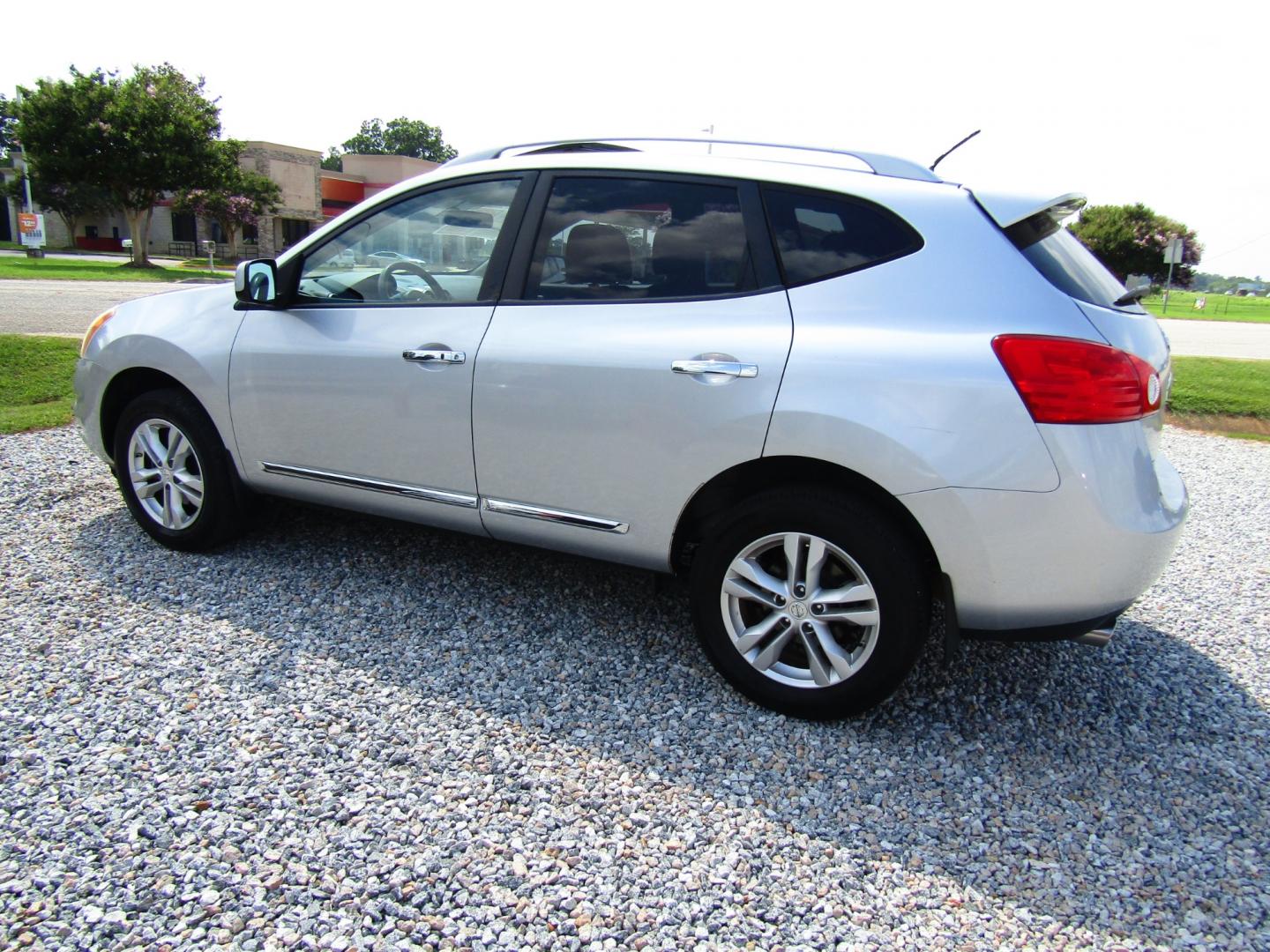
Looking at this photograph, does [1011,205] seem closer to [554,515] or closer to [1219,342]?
[554,515]

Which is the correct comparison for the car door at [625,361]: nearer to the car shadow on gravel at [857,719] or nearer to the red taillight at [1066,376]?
the car shadow on gravel at [857,719]

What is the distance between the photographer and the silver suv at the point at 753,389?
259cm

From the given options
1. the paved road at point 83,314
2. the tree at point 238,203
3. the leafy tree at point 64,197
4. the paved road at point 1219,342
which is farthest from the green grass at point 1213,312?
the leafy tree at point 64,197

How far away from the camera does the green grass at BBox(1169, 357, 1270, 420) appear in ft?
33.9

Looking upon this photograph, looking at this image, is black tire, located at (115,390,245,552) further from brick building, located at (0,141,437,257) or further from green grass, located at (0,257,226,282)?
brick building, located at (0,141,437,257)

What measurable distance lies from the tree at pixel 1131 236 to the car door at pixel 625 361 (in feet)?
224

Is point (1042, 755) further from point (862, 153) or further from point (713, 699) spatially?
point (862, 153)

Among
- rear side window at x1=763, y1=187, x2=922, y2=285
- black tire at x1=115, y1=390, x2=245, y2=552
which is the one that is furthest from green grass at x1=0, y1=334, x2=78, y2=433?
rear side window at x1=763, y1=187, x2=922, y2=285

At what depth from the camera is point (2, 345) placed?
32.0ft

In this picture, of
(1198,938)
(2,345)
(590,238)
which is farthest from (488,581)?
(2,345)

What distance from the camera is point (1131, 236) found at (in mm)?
64250

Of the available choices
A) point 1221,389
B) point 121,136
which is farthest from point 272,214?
point 1221,389

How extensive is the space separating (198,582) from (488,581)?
1.29 m

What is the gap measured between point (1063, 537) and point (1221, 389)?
10.9 m
